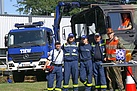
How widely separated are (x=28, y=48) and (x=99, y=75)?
7.47 m

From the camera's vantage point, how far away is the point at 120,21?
11.7 m

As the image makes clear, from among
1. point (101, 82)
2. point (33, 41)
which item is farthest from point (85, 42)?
point (33, 41)

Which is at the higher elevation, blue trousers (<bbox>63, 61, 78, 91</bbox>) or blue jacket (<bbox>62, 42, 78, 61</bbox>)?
blue jacket (<bbox>62, 42, 78, 61</bbox>)

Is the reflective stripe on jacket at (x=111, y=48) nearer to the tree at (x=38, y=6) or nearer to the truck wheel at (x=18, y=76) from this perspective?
the truck wheel at (x=18, y=76)

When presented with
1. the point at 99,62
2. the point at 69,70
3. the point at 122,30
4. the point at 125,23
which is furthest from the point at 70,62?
the point at 125,23

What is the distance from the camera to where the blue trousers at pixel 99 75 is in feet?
36.3

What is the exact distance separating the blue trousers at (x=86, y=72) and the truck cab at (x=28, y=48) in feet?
22.1

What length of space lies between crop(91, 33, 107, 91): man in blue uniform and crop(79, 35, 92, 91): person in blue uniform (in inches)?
6.2

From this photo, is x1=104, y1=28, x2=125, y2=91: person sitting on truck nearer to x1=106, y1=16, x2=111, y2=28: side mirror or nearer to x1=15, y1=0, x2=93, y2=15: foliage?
x1=106, y1=16, x2=111, y2=28: side mirror

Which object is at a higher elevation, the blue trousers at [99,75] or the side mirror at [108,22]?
the side mirror at [108,22]

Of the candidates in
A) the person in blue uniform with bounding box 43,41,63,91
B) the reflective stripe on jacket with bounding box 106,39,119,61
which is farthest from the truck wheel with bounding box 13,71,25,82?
the reflective stripe on jacket with bounding box 106,39,119,61

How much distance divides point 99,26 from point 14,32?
740cm

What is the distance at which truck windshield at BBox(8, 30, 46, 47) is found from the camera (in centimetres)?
1802

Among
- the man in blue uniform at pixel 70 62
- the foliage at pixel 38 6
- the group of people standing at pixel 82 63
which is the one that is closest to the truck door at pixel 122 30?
the group of people standing at pixel 82 63
